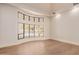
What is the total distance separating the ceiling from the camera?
1884mm

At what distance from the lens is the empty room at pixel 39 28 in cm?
190

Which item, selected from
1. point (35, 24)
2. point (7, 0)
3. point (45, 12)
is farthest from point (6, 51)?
point (45, 12)

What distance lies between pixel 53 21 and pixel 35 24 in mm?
411

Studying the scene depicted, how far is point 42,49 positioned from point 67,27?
2.39ft

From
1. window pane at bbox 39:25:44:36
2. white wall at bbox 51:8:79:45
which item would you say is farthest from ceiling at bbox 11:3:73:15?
window pane at bbox 39:25:44:36

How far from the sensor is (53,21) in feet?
6.81

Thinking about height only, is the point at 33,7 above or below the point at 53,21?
above

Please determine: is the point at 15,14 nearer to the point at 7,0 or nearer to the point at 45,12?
the point at 7,0

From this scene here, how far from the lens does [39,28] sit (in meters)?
2.15

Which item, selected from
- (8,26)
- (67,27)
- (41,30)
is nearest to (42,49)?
(41,30)

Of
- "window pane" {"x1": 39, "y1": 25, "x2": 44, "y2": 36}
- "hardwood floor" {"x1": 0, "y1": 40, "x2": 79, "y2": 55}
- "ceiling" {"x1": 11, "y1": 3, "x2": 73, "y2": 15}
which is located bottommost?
"hardwood floor" {"x1": 0, "y1": 40, "x2": 79, "y2": 55}

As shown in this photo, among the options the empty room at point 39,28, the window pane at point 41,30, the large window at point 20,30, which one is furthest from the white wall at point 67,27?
the large window at point 20,30

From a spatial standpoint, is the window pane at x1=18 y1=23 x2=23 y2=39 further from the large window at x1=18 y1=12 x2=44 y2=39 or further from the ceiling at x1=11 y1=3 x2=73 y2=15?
the ceiling at x1=11 y1=3 x2=73 y2=15
